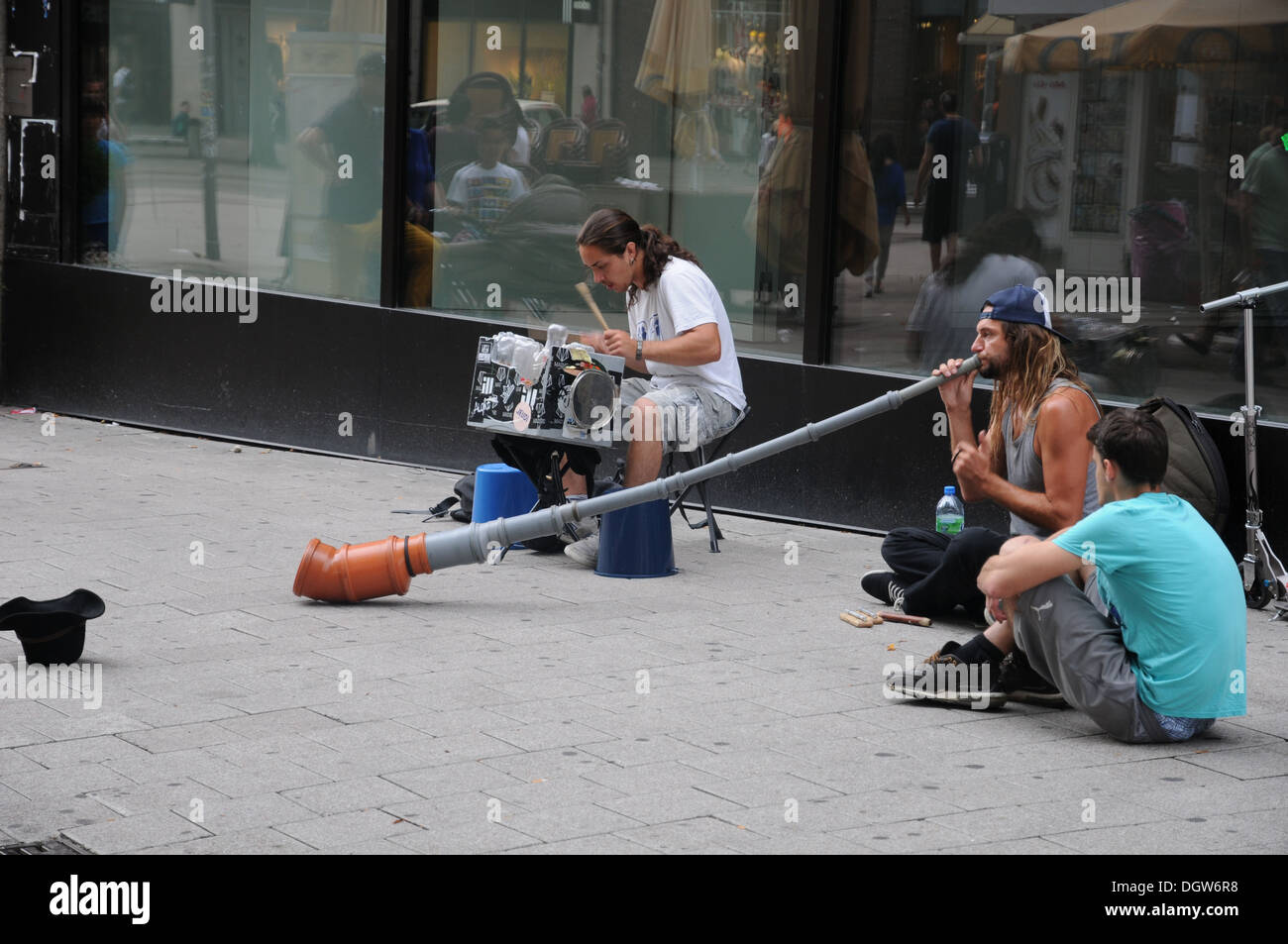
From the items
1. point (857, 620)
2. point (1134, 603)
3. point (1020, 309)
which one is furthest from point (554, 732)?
point (1020, 309)

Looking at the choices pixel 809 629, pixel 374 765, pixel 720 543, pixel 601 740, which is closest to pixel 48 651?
pixel 374 765

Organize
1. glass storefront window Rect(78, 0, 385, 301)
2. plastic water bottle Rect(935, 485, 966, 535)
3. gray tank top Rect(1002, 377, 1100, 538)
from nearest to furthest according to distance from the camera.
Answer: gray tank top Rect(1002, 377, 1100, 538)
plastic water bottle Rect(935, 485, 966, 535)
glass storefront window Rect(78, 0, 385, 301)

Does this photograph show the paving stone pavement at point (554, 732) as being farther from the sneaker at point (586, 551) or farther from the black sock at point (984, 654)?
the black sock at point (984, 654)

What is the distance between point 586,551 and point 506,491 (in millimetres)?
492

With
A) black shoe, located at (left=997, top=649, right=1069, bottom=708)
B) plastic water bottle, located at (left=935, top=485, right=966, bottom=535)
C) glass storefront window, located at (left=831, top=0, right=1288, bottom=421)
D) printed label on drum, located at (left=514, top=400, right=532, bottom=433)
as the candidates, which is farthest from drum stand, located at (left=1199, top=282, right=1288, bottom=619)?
printed label on drum, located at (left=514, top=400, right=532, bottom=433)

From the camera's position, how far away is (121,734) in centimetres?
492

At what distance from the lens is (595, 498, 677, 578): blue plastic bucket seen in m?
7.10

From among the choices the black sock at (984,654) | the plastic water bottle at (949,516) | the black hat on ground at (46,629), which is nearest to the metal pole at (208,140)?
the plastic water bottle at (949,516)

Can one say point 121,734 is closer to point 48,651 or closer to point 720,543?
point 48,651

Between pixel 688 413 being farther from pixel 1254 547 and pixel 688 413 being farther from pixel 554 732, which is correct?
pixel 554 732

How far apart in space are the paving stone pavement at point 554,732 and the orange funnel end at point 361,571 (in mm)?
78

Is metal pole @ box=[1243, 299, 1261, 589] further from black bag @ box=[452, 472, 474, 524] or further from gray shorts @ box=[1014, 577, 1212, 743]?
black bag @ box=[452, 472, 474, 524]

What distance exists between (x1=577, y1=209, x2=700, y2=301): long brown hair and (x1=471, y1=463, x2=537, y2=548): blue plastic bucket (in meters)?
1.00

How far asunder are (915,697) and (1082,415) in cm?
104
